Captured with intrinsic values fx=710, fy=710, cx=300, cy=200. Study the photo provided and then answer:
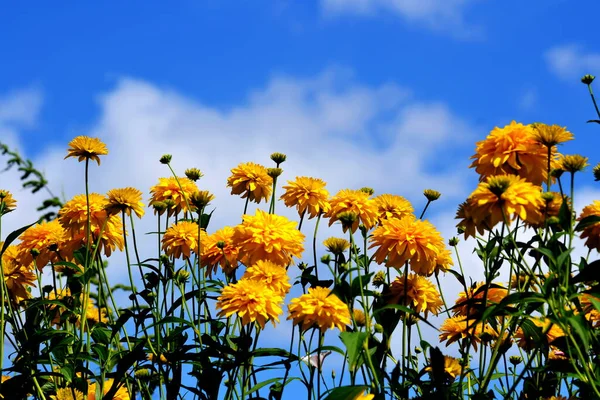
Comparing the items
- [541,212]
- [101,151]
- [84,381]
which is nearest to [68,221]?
[101,151]

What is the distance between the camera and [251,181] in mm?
3812

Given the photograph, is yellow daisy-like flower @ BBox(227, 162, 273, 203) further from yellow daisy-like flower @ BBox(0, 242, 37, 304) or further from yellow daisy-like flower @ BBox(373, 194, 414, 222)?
yellow daisy-like flower @ BBox(0, 242, 37, 304)

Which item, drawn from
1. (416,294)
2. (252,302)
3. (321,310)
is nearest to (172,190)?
(252,302)

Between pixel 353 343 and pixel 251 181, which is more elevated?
pixel 251 181

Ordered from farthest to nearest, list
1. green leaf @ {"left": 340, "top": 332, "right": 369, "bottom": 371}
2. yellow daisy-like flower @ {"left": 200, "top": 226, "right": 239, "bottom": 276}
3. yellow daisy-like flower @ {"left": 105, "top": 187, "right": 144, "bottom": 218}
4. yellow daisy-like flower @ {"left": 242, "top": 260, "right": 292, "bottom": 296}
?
yellow daisy-like flower @ {"left": 105, "top": 187, "right": 144, "bottom": 218}, yellow daisy-like flower @ {"left": 200, "top": 226, "right": 239, "bottom": 276}, yellow daisy-like flower @ {"left": 242, "top": 260, "right": 292, "bottom": 296}, green leaf @ {"left": 340, "top": 332, "right": 369, "bottom": 371}

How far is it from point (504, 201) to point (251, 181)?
1750mm

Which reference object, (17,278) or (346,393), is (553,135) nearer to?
(346,393)

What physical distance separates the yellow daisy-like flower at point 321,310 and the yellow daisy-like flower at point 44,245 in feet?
6.00

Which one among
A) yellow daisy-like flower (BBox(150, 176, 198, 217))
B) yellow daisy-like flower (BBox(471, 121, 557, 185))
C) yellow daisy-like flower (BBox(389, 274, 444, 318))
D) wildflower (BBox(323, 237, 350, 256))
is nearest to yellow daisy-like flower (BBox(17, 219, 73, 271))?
yellow daisy-like flower (BBox(150, 176, 198, 217))

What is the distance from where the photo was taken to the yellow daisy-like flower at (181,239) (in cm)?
357

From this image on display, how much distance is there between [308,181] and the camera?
3.51m

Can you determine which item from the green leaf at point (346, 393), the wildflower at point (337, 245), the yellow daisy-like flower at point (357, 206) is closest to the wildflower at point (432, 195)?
the yellow daisy-like flower at point (357, 206)

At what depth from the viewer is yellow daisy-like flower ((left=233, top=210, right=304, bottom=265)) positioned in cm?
297

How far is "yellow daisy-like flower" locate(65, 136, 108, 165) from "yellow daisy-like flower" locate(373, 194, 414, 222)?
140cm
